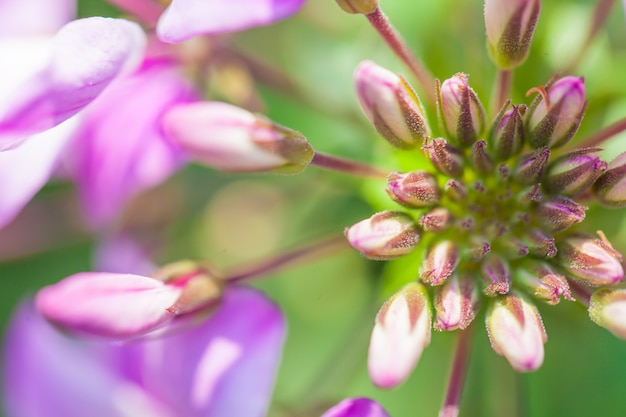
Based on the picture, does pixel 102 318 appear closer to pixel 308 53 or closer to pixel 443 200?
pixel 443 200

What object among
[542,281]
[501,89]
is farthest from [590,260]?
[501,89]

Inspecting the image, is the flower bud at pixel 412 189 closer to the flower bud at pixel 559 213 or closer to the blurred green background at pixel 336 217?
the flower bud at pixel 559 213

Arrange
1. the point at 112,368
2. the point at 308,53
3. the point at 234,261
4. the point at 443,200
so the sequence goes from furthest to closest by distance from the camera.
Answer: the point at 234,261
the point at 308,53
the point at 112,368
the point at 443,200

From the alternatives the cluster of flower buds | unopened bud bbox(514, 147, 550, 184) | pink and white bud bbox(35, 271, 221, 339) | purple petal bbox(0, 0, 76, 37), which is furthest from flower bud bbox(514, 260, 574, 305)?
purple petal bbox(0, 0, 76, 37)

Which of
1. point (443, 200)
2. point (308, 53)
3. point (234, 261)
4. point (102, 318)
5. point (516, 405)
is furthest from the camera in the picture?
point (234, 261)

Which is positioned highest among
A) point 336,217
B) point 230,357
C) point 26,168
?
point 26,168

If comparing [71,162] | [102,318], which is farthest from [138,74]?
[102,318]

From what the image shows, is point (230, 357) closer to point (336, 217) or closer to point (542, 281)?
point (542, 281)
